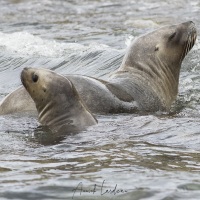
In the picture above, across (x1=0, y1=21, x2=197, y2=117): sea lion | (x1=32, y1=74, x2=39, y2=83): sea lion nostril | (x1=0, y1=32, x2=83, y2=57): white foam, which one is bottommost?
(x1=0, y1=32, x2=83, y2=57): white foam

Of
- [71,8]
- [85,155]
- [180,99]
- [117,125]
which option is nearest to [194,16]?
[71,8]

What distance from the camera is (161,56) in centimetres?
1062

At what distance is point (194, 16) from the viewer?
59.6ft

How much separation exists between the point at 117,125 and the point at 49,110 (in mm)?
697

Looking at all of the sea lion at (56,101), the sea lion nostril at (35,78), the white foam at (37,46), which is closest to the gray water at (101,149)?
the white foam at (37,46)

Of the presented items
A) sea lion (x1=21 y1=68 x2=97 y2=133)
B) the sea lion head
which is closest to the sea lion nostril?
sea lion (x1=21 y1=68 x2=97 y2=133)

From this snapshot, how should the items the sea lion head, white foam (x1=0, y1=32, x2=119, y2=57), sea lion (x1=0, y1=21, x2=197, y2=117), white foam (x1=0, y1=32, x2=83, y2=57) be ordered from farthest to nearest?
white foam (x1=0, y1=32, x2=83, y2=57) < white foam (x1=0, y1=32, x2=119, y2=57) < the sea lion head < sea lion (x1=0, y1=21, x2=197, y2=117)

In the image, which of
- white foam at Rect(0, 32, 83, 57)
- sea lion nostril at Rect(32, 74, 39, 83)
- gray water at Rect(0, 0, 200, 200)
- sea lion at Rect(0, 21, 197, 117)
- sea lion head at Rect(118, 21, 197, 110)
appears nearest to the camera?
gray water at Rect(0, 0, 200, 200)

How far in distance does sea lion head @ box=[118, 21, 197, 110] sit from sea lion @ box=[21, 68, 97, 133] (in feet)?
7.85

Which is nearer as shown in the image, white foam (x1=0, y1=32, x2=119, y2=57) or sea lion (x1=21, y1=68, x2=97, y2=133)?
sea lion (x1=21, y1=68, x2=97, y2=133)

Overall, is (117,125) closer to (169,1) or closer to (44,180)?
(44,180)

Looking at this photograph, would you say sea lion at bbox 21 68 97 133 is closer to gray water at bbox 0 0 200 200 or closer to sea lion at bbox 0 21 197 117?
gray water at bbox 0 0 200 200

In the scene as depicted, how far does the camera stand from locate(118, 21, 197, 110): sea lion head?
10.4m

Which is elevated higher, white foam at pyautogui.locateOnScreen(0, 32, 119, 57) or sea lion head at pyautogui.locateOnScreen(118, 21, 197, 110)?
sea lion head at pyautogui.locateOnScreen(118, 21, 197, 110)
